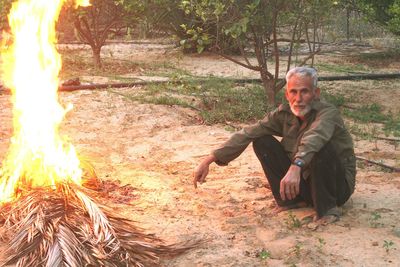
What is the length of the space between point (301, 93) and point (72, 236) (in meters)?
2.10

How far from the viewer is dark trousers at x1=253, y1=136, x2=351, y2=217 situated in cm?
450

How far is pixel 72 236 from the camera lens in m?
4.20

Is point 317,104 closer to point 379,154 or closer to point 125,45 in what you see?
point 379,154

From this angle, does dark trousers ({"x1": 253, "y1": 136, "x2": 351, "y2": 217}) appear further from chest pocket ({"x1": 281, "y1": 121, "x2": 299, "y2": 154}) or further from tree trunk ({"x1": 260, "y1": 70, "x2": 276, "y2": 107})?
tree trunk ({"x1": 260, "y1": 70, "x2": 276, "y2": 107})

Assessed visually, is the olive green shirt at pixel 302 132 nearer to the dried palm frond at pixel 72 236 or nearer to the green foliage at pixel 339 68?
the dried palm frond at pixel 72 236

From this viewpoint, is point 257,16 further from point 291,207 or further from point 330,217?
point 330,217

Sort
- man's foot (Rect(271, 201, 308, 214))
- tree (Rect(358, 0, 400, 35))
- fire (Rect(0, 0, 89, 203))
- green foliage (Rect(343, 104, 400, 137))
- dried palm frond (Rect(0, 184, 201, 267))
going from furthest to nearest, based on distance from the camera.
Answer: tree (Rect(358, 0, 400, 35)), green foliage (Rect(343, 104, 400, 137)), fire (Rect(0, 0, 89, 203)), man's foot (Rect(271, 201, 308, 214)), dried palm frond (Rect(0, 184, 201, 267))

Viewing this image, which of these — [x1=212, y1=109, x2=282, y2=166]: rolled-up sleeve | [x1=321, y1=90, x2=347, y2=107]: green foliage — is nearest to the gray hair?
[x1=212, y1=109, x2=282, y2=166]: rolled-up sleeve

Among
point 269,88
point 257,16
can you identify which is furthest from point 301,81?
point 269,88

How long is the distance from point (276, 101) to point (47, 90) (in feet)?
16.0

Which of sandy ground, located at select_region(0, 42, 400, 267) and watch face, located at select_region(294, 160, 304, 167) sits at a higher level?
watch face, located at select_region(294, 160, 304, 167)

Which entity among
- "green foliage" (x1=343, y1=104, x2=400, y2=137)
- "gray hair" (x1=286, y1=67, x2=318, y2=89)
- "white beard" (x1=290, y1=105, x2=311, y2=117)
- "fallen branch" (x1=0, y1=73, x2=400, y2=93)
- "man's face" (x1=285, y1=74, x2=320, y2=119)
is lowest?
"green foliage" (x1=343, y1=104, x2=400, y2=137)

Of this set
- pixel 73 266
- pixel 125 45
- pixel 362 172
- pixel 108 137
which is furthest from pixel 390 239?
pixel 125 45

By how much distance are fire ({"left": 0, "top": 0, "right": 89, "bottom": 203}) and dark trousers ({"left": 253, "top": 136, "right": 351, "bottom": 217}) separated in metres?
1.79
